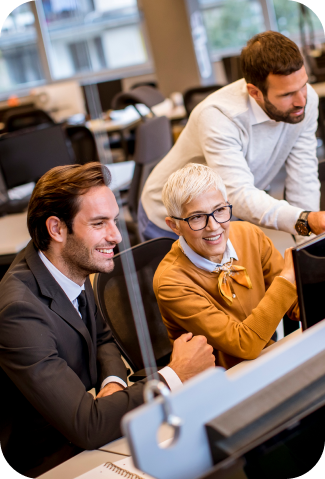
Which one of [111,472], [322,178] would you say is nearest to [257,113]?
[322,178]

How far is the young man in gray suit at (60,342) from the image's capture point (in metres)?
1.01

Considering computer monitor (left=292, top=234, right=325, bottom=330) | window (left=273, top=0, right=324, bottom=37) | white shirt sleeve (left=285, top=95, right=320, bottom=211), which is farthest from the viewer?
window (left=273, top=0, right=324, bottom=37)

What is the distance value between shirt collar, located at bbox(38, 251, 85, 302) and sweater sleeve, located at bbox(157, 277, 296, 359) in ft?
0.75

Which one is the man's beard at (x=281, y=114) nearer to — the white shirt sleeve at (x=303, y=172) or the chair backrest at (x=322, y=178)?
the white shirt sleeve at (x=303, y=172)

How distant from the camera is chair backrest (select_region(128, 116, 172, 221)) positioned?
293 cm

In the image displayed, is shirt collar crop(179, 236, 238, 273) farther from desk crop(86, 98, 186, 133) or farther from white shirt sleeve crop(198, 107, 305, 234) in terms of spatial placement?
desk crop(86, 98, 186, 133)

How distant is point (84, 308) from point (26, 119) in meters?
4.63

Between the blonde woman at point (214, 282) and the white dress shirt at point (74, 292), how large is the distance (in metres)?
0.18

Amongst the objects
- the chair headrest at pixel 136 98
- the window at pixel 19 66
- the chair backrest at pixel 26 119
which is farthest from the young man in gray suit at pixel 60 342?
the window at pixel 19 66

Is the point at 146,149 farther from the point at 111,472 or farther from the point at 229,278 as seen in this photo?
the point at 111,472

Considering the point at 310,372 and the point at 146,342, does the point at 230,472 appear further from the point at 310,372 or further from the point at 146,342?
the point at 146,342

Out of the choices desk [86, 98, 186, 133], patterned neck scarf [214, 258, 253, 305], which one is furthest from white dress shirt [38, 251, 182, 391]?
desk [86, 98, 186, 133]

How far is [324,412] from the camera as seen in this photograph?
20.5 inches

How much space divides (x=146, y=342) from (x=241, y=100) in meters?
0.85
